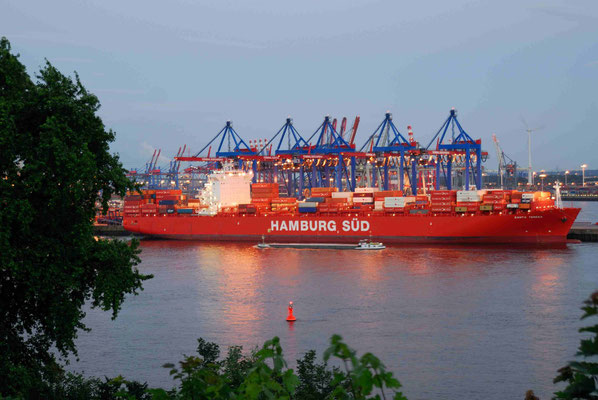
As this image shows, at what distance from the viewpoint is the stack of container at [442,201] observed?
5162 cm

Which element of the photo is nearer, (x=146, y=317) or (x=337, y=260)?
(x=146, y=317)

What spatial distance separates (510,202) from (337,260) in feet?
53.4

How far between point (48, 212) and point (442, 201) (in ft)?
144

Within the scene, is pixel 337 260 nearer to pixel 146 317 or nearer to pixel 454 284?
pixel 454 284

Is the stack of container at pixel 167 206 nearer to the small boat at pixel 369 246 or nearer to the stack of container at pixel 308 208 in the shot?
the stack of container at pixel 308 208

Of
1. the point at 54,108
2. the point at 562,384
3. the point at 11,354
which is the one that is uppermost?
the point at 54,108

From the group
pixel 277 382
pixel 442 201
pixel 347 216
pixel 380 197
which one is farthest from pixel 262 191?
pixel 277 382

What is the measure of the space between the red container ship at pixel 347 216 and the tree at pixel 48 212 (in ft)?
138

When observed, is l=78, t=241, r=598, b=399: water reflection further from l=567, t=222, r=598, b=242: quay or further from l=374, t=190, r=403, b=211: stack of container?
l=374, t=190, r=403, b=211: stack of container

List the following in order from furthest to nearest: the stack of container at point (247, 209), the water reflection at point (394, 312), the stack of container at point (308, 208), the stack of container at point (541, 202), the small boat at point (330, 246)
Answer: the stack of container at point (247, 209)
the stack of container at point (308, 208)
the stack of container at point (541, 202)
the small boat at point (330, 246)
the water reflection at point (394, 312)

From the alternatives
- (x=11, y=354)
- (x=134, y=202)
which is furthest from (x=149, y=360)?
(x=134, y=202)

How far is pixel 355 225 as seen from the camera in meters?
54.2

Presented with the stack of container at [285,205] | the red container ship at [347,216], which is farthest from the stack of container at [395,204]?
the stack of container at [285,205]

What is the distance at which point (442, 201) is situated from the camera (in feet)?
170
